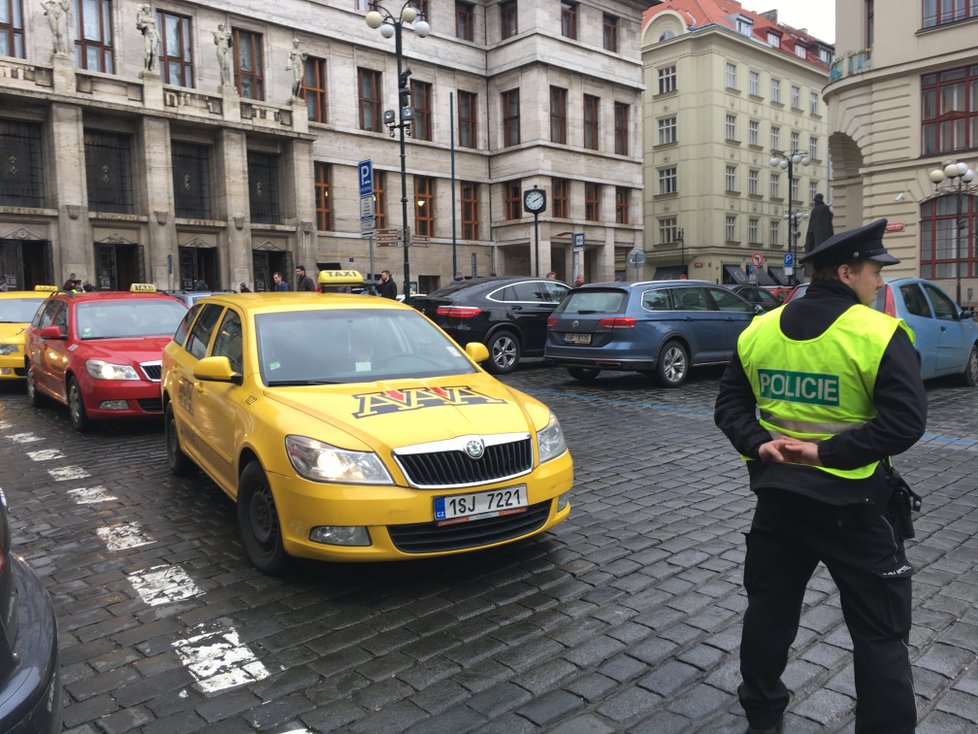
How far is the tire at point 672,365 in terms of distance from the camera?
12.2 m

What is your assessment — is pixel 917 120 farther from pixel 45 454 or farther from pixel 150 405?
pixel 45 454

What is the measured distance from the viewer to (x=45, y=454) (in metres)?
7.97

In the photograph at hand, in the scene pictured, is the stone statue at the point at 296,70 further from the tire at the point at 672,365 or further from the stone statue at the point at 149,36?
the tire at the point at 672,365

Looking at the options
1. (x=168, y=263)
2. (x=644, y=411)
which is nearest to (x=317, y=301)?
(x=644, y=411)

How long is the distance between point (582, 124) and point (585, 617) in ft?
134

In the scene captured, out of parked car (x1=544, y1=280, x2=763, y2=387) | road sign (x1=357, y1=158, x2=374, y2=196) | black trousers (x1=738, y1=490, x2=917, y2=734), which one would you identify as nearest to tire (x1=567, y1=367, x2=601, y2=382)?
parked car (x1=544, y1=280, x2=763, y2=387)

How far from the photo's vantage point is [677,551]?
4.84 meters

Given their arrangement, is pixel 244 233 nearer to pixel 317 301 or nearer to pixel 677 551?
pixel 317 301

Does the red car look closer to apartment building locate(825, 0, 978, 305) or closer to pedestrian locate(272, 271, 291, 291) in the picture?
pedestrian locate(272, 271, 291, 291)

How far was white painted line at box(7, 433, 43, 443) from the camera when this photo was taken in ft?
28.8

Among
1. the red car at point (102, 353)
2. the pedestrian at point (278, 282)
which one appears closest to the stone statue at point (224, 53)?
the pedestrian at point (278, 282)

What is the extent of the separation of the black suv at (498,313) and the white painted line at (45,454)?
23.6ft

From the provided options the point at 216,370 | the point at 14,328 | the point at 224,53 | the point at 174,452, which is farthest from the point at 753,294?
the point at 224,53

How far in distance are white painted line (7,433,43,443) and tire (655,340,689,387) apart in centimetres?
812
